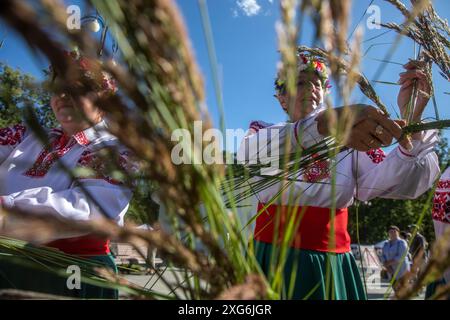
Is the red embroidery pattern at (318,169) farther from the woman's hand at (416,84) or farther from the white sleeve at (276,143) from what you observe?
the woman's hand at (416,84)

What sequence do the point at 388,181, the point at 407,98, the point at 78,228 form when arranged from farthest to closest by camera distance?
the point at 388,181 < the point at 407,98 < the point at 78,228

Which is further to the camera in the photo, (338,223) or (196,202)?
(338,223)

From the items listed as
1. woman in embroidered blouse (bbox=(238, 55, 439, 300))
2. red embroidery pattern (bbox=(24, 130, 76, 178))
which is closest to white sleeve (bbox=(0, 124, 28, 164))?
red embroidery pattern (bbox=(24, 130, 76, 178))

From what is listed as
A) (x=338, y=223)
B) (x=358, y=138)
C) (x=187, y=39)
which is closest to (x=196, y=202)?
(x=187, y=39)

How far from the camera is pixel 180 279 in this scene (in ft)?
1.41

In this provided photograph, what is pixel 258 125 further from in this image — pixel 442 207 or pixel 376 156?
pixel 442 207

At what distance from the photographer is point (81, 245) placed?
1427mm

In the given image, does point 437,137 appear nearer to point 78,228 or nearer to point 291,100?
point 291,100

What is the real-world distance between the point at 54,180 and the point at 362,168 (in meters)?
1.32

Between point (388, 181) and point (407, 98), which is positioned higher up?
point (407, 98)

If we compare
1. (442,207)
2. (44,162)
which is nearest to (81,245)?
(44,162)

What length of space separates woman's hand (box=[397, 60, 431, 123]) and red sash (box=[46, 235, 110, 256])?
3.64 feet

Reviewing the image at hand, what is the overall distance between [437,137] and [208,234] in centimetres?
129

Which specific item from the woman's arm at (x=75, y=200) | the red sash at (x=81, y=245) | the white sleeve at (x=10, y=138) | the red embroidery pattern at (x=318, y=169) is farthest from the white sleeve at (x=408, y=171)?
the white sleeve at (x=10, y=138)
